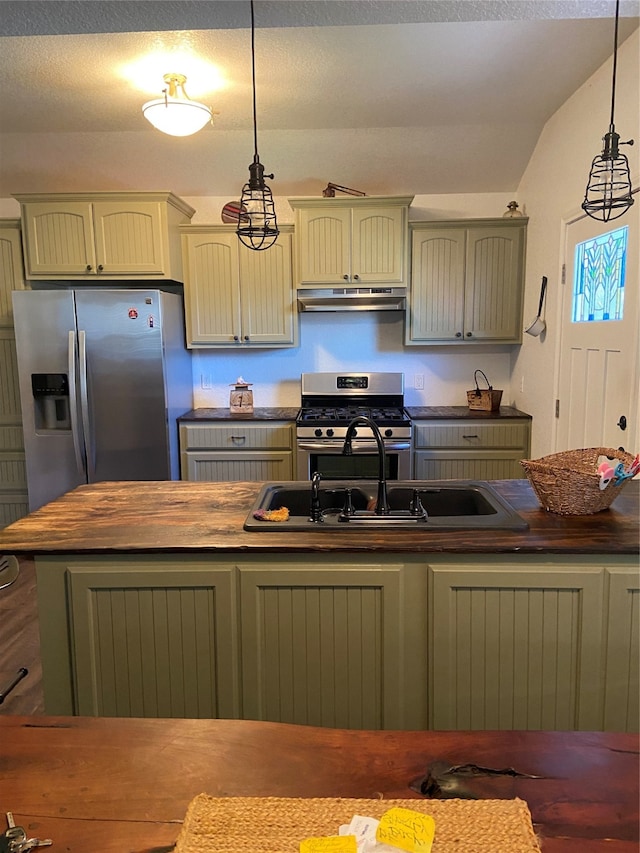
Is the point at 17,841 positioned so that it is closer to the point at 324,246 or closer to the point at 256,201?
the point at 256,201

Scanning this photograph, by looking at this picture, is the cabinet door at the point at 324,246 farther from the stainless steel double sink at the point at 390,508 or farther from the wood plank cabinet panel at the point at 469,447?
the stainless steel double sink at the point at 390,508

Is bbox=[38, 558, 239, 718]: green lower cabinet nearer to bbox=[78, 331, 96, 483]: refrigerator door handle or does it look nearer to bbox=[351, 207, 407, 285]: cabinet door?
bbox=[78, 331, 96, 483]: refrigerator door handle

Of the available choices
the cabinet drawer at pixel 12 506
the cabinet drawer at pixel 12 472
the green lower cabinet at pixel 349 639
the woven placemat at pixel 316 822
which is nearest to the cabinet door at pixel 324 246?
the cabinet drawer at pixel 12 472

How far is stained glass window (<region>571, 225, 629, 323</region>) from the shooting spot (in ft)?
8.68

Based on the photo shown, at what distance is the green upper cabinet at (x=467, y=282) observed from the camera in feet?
13.1

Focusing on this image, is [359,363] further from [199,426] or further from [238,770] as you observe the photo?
[238,770]

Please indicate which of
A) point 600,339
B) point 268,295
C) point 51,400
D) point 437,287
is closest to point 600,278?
point 600,339

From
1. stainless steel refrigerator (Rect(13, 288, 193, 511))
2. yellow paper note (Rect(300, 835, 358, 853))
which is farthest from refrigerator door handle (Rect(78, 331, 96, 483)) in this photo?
yellow paper note (Rect(300, 835, 358, 853))

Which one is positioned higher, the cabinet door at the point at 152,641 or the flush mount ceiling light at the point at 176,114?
the flush mount ceiling light at the point at 176,114

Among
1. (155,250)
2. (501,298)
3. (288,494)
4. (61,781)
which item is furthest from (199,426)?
(61,781)

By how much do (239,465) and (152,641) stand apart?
2.22 m

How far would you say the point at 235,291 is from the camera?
4066 mm

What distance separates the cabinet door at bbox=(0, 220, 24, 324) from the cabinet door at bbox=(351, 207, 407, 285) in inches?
88.2

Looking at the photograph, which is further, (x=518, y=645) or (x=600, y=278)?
(x=600, y=278)
